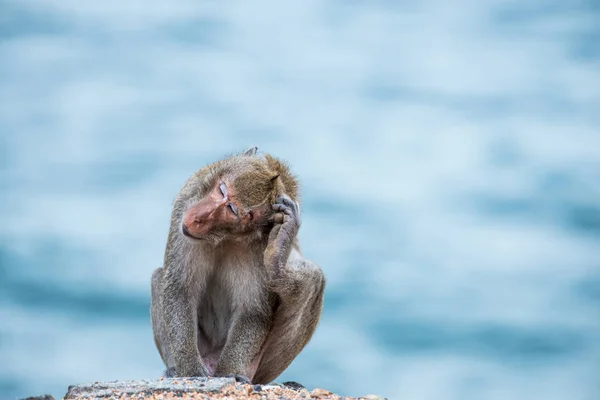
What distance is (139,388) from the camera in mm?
8914

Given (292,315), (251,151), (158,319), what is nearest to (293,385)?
(292,315)

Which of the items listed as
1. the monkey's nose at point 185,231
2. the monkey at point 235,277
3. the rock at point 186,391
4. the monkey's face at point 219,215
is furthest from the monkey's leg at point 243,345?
the monkey's nose at point 185,231

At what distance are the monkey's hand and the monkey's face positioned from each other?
0.68 ft

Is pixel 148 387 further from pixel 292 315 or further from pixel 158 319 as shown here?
pixel 292 315

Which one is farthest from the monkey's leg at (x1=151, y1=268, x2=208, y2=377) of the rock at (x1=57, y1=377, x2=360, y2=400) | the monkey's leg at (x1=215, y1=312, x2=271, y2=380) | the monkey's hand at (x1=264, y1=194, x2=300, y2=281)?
the monkey's hand at (x1=264, y1=194, x2=300, y2=281)

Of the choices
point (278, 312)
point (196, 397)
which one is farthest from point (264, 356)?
point (196, 397)

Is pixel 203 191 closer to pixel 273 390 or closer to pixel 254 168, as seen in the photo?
pixel 254 168

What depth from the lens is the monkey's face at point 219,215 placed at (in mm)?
9367

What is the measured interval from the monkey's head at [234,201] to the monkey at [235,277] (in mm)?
10

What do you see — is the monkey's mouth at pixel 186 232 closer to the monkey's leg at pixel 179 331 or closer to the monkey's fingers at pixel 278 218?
the monkey's leg at pixel 179 331

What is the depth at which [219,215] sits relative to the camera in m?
9.41

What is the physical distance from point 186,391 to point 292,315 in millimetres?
1764

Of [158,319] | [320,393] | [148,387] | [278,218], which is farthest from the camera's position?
[158,319]

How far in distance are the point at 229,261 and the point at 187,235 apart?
833 mm
